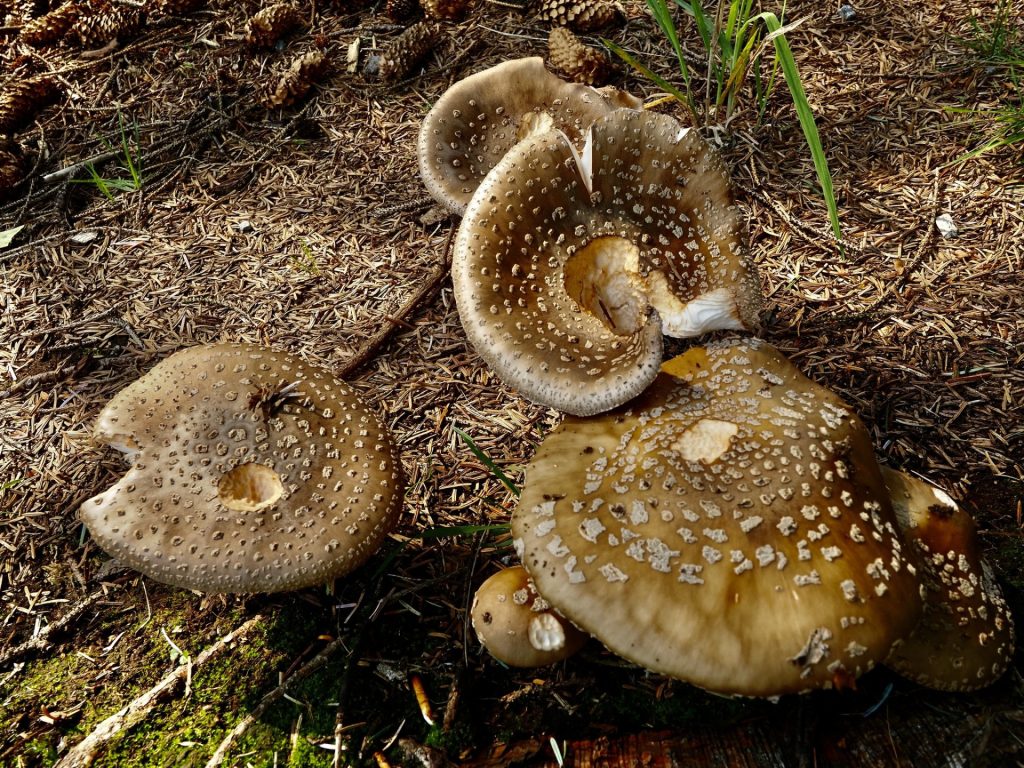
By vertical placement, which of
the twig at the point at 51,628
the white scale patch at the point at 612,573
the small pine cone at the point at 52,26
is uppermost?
the small pine cone at the point at 52,26

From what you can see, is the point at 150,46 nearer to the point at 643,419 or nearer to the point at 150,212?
the point at 150,212

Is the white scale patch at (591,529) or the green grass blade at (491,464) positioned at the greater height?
the white scale patch at (591,529)

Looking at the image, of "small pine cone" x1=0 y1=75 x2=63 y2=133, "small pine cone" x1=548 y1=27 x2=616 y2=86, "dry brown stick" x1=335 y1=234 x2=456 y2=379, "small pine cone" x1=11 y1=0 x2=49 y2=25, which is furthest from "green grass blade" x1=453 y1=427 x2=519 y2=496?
"small pine cone" x1=11 y1=0 x2=49 y2=25

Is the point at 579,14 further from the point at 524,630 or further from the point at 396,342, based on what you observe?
the point at 524,630

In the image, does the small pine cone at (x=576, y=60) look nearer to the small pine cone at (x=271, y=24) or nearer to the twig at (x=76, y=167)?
the small pine cone at (x=271, y=24)

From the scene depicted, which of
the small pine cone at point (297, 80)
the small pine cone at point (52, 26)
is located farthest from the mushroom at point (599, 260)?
the small pine cone at point (52, 26)

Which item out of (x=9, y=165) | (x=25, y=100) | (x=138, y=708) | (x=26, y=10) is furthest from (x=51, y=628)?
(x=26, y=10)
